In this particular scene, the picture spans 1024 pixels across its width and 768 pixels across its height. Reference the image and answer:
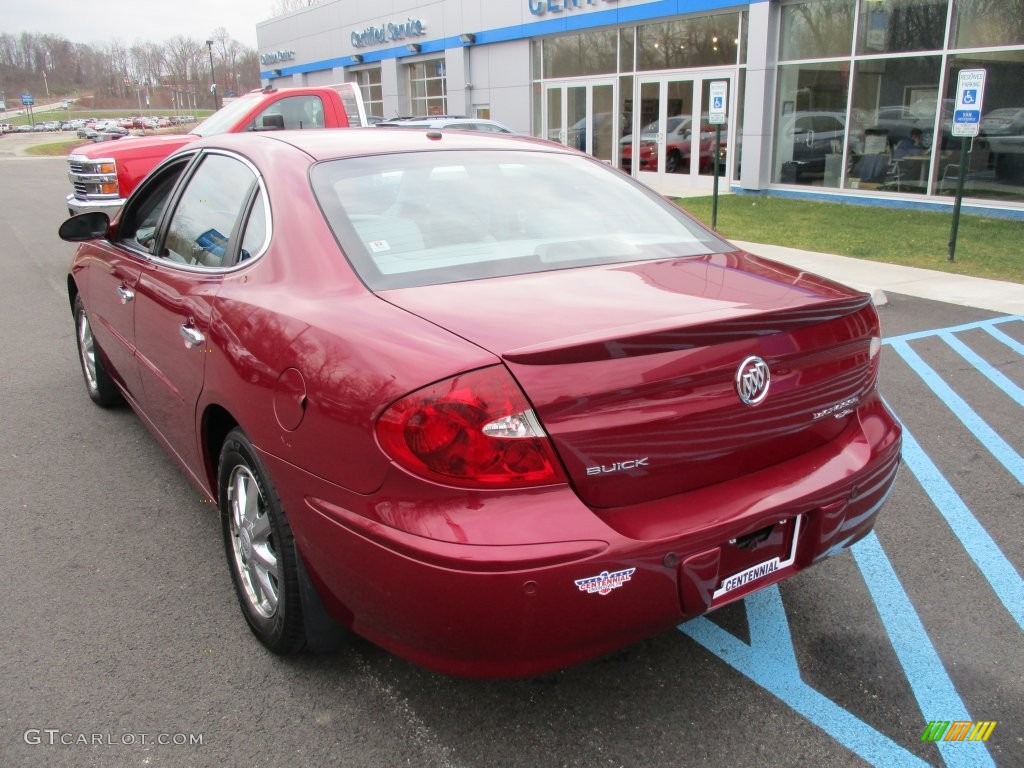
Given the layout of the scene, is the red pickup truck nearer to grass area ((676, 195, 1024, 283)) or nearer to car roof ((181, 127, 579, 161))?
grass area ((676, 195, 1024, 283))

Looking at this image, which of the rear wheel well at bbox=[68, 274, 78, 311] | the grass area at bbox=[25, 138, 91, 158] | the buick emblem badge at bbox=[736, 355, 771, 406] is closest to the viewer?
the buick emblem badge at bbox=[736, 355, 771, 406]

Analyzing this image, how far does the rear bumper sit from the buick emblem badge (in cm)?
23

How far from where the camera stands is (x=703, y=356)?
216 centimetres

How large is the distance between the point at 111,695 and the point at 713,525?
191cm

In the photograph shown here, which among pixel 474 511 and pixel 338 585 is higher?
pixel 474 511

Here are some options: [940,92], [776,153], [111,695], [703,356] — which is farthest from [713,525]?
[776,153]

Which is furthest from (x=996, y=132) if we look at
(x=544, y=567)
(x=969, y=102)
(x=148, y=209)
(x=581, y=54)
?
(x=544, y=567)

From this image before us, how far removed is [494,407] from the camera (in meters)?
1.97

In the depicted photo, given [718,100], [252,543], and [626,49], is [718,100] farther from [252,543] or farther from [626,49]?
[252,543]

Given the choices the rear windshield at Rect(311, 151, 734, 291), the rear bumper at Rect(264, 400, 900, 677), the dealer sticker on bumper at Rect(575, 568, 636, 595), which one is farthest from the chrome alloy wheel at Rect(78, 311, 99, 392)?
the dealer sticker on bumper at Rect(575, 568, 636, 595)

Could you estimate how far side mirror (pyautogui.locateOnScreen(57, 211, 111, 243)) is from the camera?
4.30 m

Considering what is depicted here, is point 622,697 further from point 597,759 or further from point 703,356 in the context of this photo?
point 703,356

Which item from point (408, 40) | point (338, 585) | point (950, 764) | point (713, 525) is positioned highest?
point (408, 40)

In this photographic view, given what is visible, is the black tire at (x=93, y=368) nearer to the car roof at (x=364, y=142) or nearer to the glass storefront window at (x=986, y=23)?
the car roof at (x=364, y=142)
